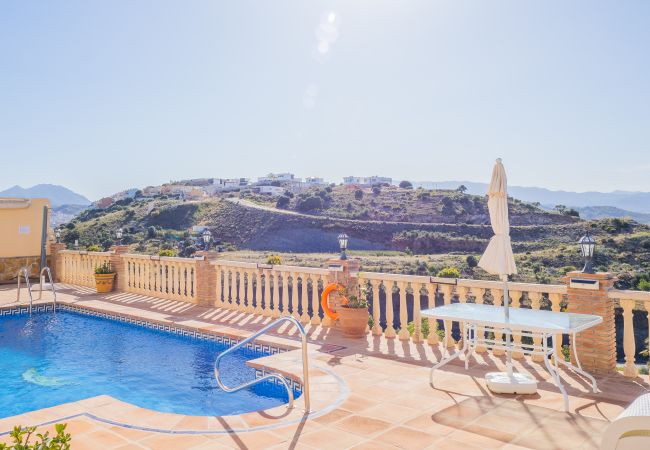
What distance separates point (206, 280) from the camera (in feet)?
31.2

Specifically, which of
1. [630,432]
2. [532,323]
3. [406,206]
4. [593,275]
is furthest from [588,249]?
[406,206]

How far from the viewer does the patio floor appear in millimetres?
3441

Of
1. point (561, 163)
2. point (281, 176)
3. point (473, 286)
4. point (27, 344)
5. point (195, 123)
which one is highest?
point (281, 176)

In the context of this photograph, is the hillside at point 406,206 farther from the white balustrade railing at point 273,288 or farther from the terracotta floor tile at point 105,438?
the terracotta floor tile at point 105,438

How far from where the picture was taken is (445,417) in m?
3.94

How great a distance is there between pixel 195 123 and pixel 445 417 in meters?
22.0

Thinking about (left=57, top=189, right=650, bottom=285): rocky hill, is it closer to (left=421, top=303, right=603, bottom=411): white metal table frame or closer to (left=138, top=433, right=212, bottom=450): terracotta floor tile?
(left=421, top=303, right=603, bottom=411): white metal table frame

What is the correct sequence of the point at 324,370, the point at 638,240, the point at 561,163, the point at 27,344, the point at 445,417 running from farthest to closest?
the point at 638,240 → the point at 561,163 → the point at 27,344 → the point at 324,370 → the point at 445,417

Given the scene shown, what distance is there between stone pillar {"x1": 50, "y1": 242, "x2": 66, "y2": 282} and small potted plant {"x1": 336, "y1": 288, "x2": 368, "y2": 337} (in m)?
10.5

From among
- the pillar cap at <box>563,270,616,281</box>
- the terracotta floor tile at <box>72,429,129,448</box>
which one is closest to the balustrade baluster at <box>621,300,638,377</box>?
the pillar cap at <box>563,270,616,281</box>

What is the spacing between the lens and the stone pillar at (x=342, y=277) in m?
7.43

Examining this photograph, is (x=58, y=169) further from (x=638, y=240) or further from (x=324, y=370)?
(x=638, y=240)

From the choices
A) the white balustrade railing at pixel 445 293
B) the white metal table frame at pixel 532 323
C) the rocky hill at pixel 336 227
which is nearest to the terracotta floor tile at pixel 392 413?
the white metal table frame at pixel 532 323

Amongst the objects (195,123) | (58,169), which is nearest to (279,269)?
(195,123)
